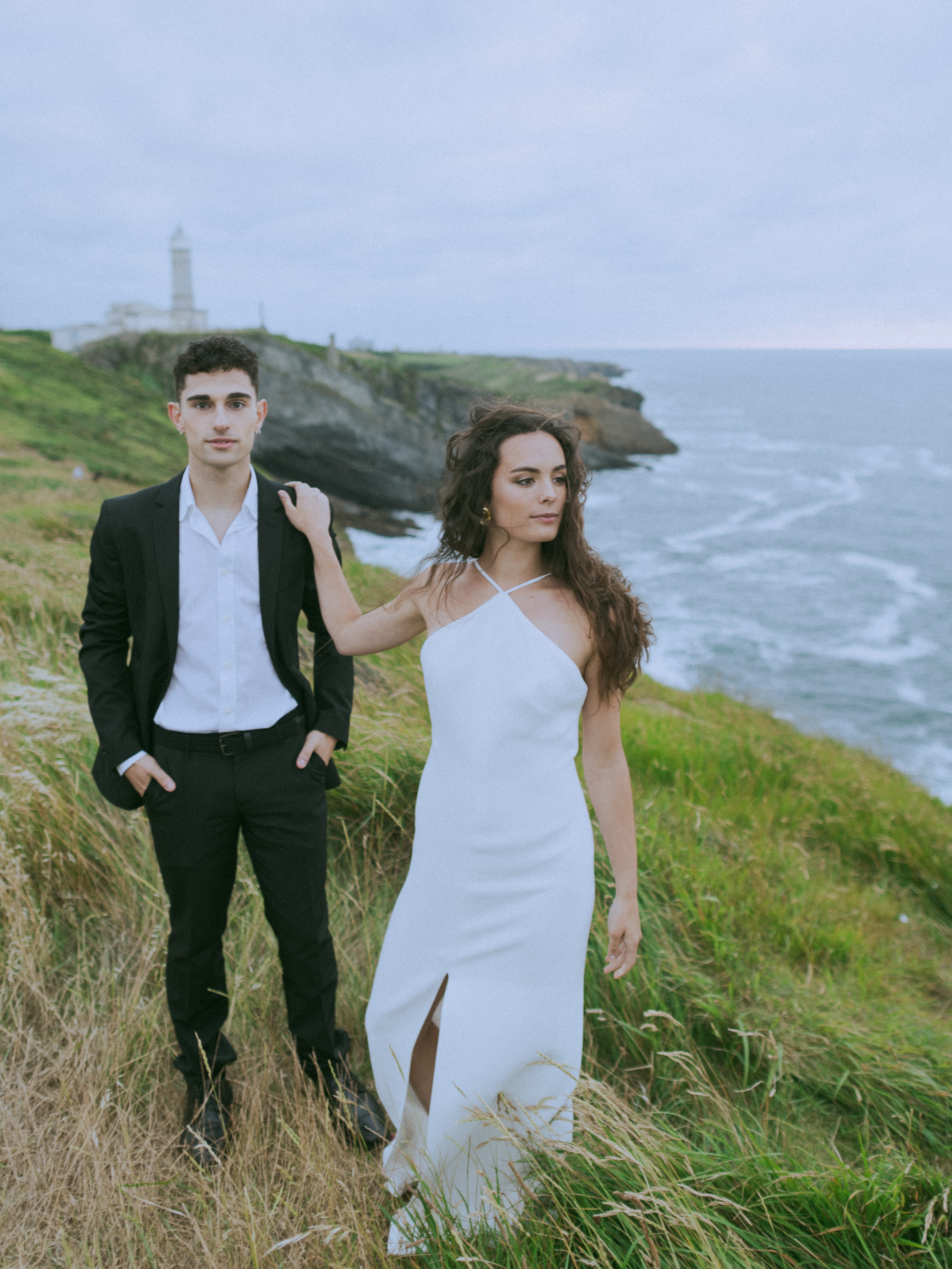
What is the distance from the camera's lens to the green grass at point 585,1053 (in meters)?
2.29

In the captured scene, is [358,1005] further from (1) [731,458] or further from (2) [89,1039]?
(1) [731,458]

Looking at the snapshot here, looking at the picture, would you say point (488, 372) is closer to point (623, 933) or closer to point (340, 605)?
point (340, 605)

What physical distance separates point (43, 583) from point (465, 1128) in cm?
524

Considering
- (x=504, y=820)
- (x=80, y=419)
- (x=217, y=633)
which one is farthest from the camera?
(x=80, y=419)

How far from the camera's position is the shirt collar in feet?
9.05

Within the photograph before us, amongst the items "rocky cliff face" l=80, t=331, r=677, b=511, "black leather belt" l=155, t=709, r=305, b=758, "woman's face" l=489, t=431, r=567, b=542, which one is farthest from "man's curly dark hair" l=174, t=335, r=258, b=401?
"rocky cliff face" l=80, t=331, r=677, b=511

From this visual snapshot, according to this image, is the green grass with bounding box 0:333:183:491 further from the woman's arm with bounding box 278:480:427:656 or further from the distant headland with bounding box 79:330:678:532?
the woman's arm with bounding box 278:480:427:656

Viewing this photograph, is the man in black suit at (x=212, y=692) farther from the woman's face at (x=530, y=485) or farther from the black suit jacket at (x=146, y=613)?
the woman's face at (x=530, y=485)

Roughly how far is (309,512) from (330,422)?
35.7 m

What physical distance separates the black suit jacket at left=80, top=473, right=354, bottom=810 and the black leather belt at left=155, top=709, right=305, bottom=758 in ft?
0.29

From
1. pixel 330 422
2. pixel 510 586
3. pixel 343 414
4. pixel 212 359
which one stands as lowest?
pixel 510 586

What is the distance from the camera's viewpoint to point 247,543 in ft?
9.15

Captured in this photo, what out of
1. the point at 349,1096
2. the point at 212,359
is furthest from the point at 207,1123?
the point at 212,359

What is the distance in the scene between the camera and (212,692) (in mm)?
2766
